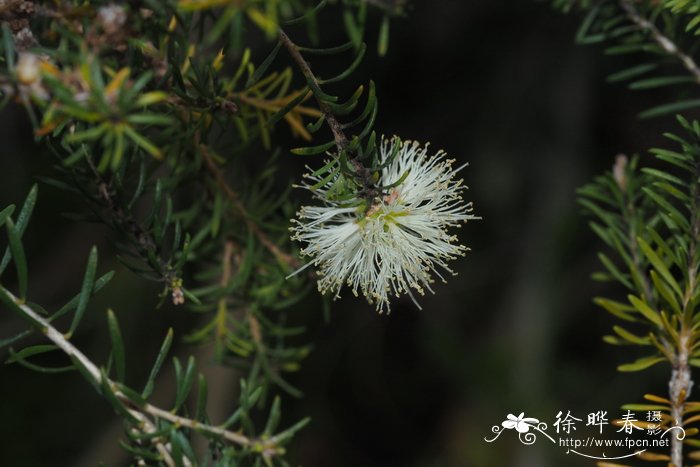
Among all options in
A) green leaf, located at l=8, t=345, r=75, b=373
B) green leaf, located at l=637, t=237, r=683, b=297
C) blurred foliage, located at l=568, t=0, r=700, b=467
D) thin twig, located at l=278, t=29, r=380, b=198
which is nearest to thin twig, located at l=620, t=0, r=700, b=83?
blurred foliage, located at l=568, t=0, r=700, b=467

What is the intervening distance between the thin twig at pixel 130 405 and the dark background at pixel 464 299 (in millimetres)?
814

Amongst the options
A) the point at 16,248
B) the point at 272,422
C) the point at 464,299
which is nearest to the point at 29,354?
the point at 16,248

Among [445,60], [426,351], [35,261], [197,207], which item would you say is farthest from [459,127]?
[35,261]

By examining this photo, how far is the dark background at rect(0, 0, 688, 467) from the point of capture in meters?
1.48

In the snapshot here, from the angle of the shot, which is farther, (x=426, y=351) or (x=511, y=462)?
(x=426, y=351)

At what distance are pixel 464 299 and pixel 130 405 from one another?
1.28 meters

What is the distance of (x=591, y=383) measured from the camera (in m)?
1.48

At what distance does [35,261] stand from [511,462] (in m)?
1.23

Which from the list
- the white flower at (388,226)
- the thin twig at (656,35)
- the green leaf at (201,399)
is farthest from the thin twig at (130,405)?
the thin twig at (656,35)

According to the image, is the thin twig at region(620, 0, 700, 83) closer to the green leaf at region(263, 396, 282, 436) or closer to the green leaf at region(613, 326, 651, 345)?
the green leaf at region(613, 326, 651, 345)

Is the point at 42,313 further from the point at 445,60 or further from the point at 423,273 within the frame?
the point at 445,60

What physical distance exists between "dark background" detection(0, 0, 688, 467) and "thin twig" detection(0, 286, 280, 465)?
81cm

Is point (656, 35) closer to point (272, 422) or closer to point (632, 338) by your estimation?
point (632, 338)

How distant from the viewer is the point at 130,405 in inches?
21.6
